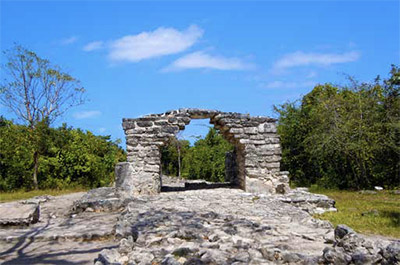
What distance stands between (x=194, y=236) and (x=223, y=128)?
5959mm

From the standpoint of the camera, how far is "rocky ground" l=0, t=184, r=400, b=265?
4.22m

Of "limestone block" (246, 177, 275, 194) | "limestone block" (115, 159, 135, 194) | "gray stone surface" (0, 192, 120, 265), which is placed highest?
"limestone block" (115, 159, 135, 194)

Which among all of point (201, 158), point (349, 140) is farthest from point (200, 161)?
point (349, 140)

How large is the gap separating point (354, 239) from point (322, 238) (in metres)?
0.80

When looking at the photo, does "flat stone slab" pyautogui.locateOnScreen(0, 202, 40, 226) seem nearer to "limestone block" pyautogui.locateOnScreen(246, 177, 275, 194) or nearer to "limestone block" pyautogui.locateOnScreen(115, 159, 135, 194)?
"limestone block" pyautogui.locateOnScreen(115, 159, 135, 194)

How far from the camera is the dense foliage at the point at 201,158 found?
62.0 feet

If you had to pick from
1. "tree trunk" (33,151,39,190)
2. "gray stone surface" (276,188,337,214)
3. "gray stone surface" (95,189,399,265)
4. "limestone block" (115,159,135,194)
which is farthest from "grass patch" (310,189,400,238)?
"tree trunk" (33,151,39,190)

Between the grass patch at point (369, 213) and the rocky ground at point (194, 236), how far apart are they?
30.6 inches

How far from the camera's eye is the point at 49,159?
54.5 ft

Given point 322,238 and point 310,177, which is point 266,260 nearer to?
point 322,238

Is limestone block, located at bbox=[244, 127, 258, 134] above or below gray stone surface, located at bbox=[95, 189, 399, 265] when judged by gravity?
above

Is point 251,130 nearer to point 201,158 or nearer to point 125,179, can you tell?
point 125,179

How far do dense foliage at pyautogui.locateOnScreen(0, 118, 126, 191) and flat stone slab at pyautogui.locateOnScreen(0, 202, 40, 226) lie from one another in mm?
7751

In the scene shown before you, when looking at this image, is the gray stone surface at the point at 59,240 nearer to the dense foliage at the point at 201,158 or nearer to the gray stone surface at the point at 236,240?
the gray stone surface at the point at 236,240
